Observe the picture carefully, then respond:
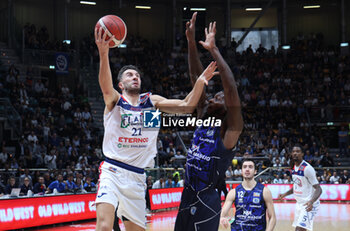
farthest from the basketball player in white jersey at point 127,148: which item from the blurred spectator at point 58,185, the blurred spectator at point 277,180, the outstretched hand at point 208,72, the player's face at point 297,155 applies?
the blurred spectator at point 277,180

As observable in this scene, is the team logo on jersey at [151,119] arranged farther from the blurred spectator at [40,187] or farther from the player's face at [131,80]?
the blurred spectator at [40,187]

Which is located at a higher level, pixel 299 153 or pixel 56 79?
pixel 56 79

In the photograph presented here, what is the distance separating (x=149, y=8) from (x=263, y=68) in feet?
30.5

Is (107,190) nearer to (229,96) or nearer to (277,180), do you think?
(229,96)

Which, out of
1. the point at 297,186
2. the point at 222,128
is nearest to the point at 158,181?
the point at 297,186

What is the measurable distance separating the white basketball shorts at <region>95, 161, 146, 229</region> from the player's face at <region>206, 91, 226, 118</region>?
1.29 metres

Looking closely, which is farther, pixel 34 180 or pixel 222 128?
pixel 34 180

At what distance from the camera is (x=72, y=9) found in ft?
108

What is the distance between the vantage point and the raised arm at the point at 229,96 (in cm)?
450

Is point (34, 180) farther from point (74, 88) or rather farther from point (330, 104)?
point (330, 104)

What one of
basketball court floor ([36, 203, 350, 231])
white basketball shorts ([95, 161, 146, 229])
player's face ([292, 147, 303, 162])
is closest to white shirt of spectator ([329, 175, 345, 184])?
basketball court floor ([36, 203, 350, 231])

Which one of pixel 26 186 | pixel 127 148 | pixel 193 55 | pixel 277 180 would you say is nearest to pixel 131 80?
pixel 127 148

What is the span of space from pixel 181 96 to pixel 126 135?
2197 cm

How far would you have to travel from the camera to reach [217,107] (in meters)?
4.93
